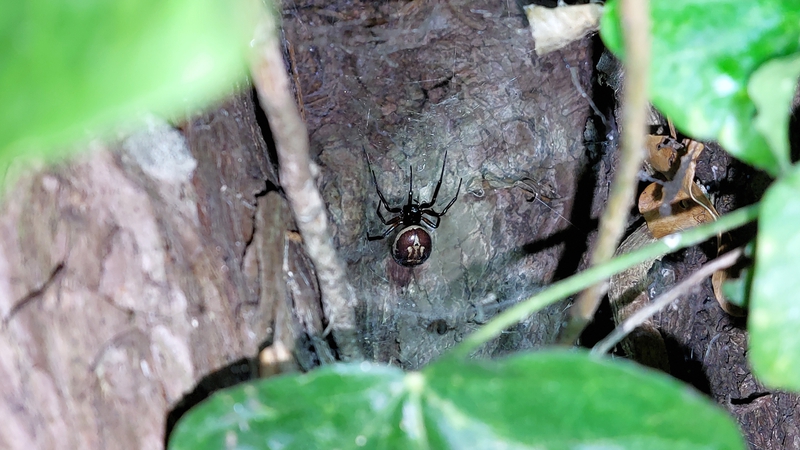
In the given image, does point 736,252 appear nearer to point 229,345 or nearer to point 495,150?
point 229,345

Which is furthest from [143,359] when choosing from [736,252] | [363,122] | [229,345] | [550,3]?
[550,3]

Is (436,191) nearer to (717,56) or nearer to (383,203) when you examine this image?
(383,203)

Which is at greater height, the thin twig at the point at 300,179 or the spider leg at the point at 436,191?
the thin twig at the point at 300,179

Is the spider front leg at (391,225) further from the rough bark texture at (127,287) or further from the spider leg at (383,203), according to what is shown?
the rough bark texture at (127,287)

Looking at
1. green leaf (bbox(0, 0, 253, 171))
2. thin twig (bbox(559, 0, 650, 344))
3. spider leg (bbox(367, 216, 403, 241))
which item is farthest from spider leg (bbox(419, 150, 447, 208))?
green leaf (bbox(0, 0, 253, 171))

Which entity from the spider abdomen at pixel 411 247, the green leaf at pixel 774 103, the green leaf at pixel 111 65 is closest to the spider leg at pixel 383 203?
the spider abdomen at pixel 411 247

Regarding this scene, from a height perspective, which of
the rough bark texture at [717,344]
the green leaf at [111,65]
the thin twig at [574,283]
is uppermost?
the green leaf at [111,65]

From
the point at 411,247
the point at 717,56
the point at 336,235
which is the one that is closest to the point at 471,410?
the point at 717,56
